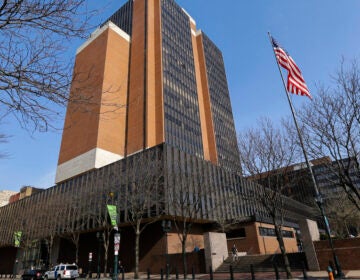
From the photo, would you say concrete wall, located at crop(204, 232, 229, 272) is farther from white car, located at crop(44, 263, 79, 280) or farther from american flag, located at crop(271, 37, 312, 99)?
american flag, located at crop(271, 37, 312, 99)

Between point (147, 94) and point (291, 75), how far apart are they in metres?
46.0

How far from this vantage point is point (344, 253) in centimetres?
1750

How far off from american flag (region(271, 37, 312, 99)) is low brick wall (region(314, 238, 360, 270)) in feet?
34.0

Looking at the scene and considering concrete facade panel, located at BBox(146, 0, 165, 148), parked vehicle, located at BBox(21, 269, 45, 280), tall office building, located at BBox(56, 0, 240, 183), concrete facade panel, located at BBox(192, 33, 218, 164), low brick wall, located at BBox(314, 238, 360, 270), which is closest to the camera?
low brick wall, located at BBox(314, 238, 360, 270)

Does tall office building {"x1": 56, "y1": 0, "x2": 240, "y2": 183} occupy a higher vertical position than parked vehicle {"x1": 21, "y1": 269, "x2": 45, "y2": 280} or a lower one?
higher

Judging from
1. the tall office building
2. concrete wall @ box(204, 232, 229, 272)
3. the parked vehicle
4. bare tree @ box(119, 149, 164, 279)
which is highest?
the tall office building

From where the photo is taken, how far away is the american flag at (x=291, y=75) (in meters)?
15.5

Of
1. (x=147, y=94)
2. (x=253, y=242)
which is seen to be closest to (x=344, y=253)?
(x=253, y=242)

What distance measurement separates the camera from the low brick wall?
56.0 feet

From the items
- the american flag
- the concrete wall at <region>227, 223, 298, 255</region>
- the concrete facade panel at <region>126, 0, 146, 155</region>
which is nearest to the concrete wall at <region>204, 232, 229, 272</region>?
the concrete wall at <region>227, 223, 298, 255</region>

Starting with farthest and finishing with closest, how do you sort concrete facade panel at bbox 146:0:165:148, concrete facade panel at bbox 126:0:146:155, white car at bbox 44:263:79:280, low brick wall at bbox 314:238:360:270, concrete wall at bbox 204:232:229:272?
concrete facade panel at bbox 126:0:146:155, concrete facade panel at bbox 146:0:165:148, white car at bbox 44:263:79:280, concrete wall at bbox 204:232:229:272, low brick wall at bbox 314:238:360:270

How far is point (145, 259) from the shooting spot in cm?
3059

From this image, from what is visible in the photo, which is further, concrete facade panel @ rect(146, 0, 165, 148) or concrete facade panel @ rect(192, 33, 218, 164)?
concrete facade panel @ rect(192, 33, 218, 164)

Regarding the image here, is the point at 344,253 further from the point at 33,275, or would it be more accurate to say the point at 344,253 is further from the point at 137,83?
the point at 137,83
